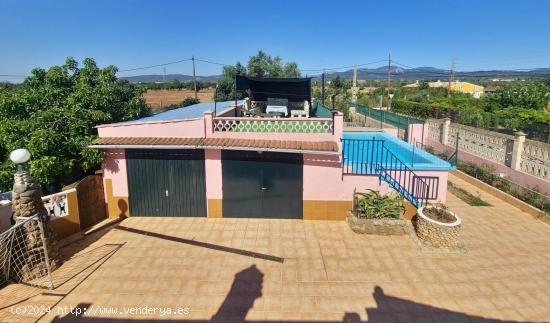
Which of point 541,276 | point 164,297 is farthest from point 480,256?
point 164,297

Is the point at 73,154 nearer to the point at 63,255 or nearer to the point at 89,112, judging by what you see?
the point at 89,112

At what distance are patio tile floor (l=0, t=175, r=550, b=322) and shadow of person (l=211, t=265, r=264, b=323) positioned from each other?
0.02 m

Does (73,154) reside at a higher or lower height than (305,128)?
lower

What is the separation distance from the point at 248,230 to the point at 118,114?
255 inches

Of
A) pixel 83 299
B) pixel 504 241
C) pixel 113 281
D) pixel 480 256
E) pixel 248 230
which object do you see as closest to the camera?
pixel 83 299

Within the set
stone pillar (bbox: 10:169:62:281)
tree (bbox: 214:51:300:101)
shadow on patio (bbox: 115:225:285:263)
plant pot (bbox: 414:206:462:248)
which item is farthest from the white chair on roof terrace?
tree (bbox: 214:51:300:101)

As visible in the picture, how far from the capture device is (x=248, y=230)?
10.2 meters

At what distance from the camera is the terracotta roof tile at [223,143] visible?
9.88 metres

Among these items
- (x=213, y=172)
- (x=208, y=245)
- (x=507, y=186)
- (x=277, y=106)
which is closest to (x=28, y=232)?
(x=208, y=245)

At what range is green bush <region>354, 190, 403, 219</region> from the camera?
9875mm

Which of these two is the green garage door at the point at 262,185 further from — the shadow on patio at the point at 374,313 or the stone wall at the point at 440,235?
the shadow on patio at the point at 374,313

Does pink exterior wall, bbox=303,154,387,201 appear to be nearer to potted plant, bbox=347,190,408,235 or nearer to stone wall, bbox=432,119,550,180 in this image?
potted plant, bbox=347,190,408,235

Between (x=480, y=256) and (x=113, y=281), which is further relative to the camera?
(x=480, y=256)

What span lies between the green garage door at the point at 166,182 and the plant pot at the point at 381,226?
16.4ft
